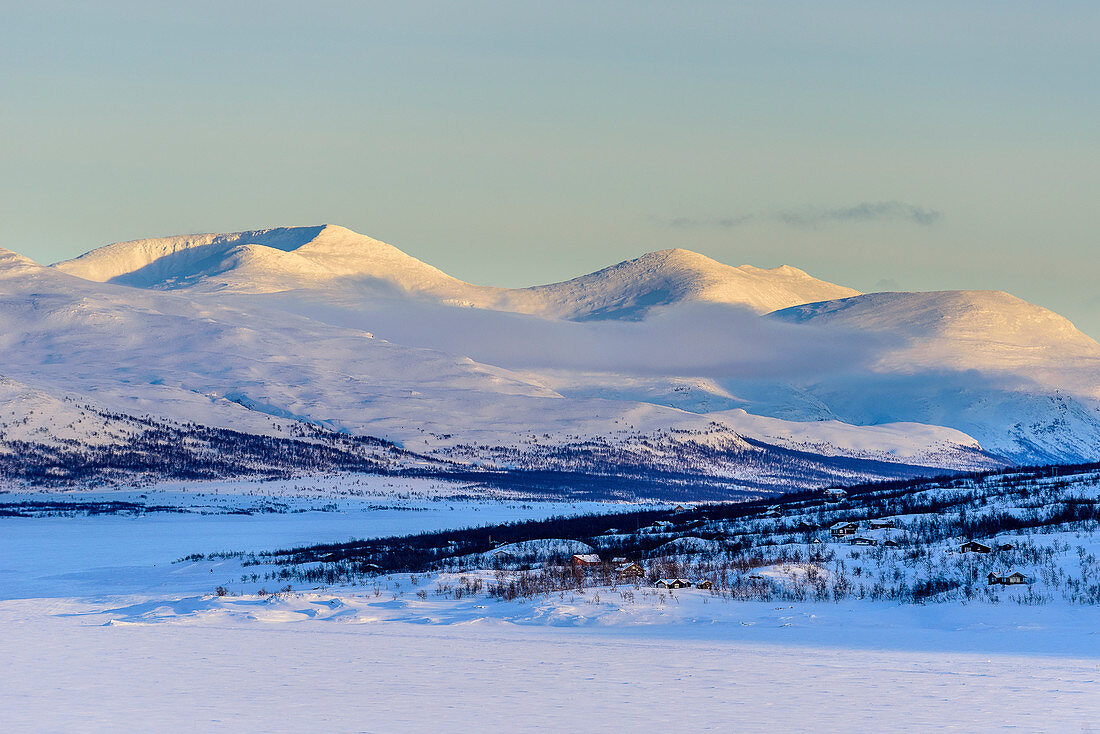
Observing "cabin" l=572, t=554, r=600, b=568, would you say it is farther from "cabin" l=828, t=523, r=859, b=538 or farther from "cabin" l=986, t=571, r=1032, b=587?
"cabin" l=986, t=571, r=1032, b=587

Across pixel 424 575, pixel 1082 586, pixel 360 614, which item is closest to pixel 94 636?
pixel 360 614

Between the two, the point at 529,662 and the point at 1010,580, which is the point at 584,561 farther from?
the point at 529,662

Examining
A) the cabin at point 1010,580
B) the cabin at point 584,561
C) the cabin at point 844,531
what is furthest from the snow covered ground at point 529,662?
the cabin at point 844,531

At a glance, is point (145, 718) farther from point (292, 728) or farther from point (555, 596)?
point (555, 596)

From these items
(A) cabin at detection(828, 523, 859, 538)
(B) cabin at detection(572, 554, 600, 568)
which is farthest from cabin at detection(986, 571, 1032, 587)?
(B) cabin at detection(572, 554, 600, 568)

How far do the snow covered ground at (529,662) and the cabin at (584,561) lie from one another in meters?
6.17

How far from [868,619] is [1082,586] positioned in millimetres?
7537

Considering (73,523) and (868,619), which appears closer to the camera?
(868,619)

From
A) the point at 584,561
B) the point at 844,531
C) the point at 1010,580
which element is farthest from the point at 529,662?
the point at 844,531

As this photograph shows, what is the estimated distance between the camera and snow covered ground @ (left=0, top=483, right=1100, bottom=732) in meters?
23.9

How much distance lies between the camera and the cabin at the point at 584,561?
55947mm

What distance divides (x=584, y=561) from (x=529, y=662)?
2573 centimetres

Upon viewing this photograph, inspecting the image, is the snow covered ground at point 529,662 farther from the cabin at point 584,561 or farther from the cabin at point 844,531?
the cabin at point 844,531

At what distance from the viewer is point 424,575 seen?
5622cm
